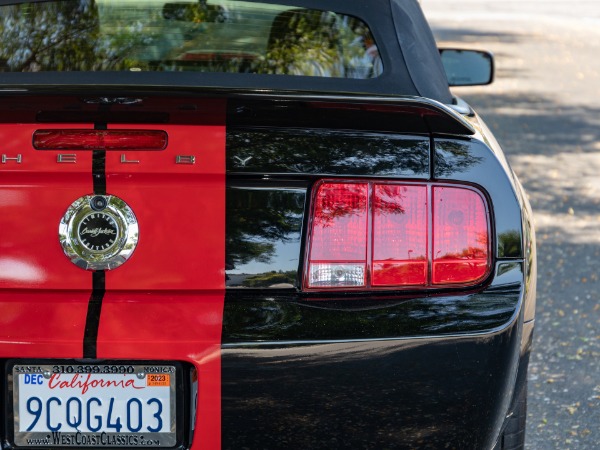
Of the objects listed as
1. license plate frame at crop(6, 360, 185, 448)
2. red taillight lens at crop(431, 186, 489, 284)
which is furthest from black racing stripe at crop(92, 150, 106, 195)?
red taillight lens at crop(431, 186, 489, 284)

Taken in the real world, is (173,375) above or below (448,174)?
below

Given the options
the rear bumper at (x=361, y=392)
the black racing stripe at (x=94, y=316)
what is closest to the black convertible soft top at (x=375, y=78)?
the black racing stripe at (x=94, y=316)

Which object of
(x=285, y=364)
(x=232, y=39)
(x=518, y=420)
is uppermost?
(x=232, y=39)

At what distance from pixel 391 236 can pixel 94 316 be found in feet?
2.25

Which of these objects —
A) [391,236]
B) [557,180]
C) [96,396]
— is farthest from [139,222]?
[557,180]

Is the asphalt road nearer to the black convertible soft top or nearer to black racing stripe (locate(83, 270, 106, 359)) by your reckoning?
the black convertible soft top

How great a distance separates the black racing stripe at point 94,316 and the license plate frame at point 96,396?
0.04 m

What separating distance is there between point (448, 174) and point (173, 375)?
2.52 feet

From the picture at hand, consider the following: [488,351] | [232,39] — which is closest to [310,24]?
[232,39]

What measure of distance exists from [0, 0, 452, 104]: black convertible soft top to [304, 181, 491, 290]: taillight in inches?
20.6

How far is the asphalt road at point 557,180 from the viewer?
4574 millimetres

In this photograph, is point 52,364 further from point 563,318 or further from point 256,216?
point 563,318

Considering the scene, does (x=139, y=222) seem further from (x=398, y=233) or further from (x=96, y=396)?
(x=398, y=233)

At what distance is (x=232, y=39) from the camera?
3.60 m
